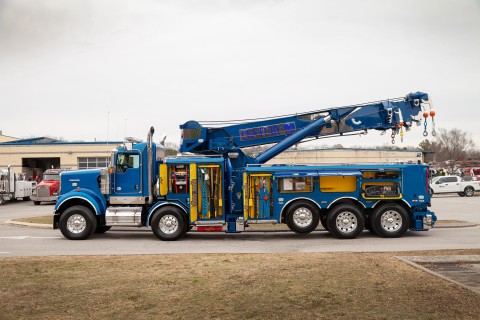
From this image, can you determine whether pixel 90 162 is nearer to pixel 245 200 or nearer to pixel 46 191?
pixel 46 191

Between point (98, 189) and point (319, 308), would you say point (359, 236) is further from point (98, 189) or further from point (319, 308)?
point (319, 308)

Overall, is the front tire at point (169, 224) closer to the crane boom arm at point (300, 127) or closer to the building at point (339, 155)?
the crane boom arm at point (300, 127)

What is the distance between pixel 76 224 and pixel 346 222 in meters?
8.32

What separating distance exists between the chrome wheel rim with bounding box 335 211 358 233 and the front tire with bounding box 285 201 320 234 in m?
0.67

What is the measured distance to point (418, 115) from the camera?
704 inches

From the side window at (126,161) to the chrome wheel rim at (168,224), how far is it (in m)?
1.93

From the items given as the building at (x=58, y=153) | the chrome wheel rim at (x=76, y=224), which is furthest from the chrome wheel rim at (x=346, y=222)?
the building at (x=58, y=153)

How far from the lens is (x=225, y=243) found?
16.0 m

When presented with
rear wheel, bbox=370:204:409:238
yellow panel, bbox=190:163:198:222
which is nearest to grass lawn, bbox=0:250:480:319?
yellow panel, bbox=190:163:198:222

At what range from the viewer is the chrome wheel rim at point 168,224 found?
16.5 meters

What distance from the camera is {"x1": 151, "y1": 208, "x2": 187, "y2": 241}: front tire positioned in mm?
16438

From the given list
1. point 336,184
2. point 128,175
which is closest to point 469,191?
point 336,184

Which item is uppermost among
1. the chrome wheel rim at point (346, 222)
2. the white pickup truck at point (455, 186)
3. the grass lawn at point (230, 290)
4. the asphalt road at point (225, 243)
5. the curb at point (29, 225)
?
the white pickup truck at point (455, 186)

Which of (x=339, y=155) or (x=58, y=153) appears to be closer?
(x=58, y=153)
